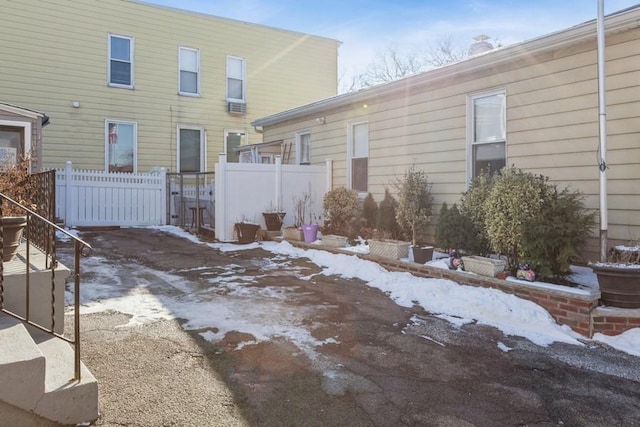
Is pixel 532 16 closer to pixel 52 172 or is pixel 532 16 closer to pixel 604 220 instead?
pixel 604 220

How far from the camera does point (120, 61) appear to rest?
14.1 m

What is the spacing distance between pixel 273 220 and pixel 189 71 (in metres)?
7.63

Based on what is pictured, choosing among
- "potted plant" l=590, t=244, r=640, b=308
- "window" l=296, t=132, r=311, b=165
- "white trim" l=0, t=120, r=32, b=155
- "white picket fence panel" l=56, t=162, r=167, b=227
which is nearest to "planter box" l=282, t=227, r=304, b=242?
"window" l=296, t=132, r=311, b=165

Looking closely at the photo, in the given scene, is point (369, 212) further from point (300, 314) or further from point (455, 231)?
point (300, 314)

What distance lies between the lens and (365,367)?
11.6 feet

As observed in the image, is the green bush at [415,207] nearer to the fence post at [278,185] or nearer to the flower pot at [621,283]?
the flower pot at [621,283]

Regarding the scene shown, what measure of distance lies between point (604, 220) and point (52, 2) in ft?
47.6

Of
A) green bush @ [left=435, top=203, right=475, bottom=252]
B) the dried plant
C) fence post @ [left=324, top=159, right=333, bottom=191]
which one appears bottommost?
green bush @ [left=435, top=203, right=475, bottom=252]

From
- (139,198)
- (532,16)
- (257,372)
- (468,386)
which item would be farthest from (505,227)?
(139,198)

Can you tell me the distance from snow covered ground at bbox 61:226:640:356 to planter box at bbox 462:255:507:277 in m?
0.24

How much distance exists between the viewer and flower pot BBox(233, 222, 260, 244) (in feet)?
31.8

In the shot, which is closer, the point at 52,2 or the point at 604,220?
the point at 604,220

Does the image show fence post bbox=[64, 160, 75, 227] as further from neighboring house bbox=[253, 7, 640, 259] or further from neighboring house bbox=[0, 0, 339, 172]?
neighboring house bbox=[253, 7, 640, 259]

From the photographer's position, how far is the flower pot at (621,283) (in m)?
4.38
